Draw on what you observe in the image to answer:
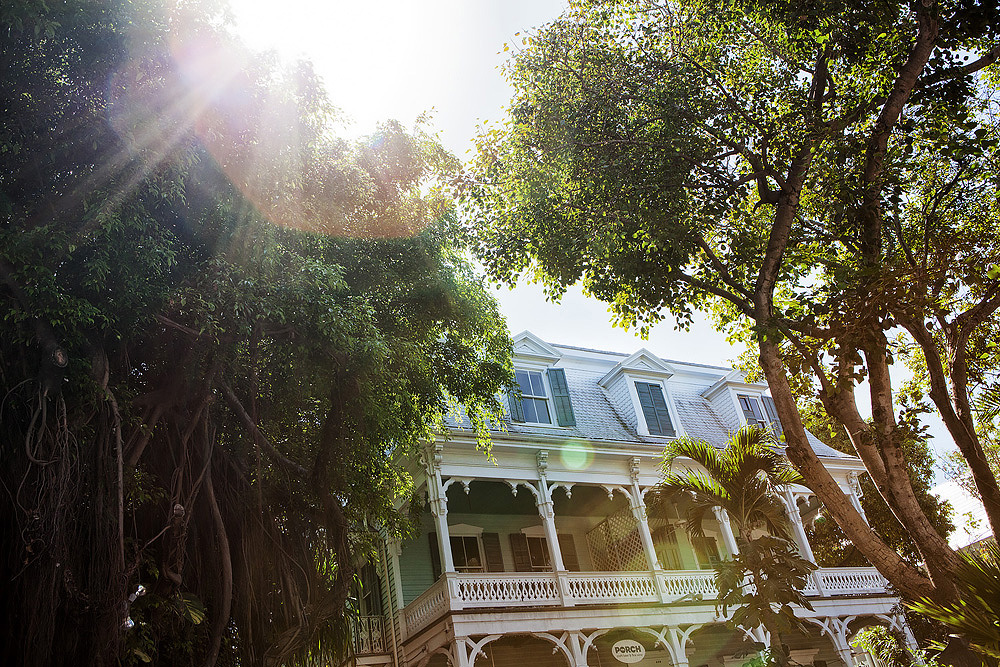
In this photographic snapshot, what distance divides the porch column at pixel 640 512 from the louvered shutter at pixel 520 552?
257 cm

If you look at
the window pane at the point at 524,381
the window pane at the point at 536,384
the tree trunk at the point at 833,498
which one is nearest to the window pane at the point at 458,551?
the window pane at the point at 524,381

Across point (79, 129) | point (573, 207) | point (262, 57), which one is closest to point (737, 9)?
point (573, 207)

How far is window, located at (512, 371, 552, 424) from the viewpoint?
1644 cm

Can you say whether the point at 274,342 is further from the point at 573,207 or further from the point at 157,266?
the point at 573,207

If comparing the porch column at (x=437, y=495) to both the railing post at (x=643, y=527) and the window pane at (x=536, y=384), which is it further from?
the railing post at (x=643, y=527)

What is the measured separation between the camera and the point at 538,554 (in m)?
16.8

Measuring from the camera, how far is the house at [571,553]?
13336mm

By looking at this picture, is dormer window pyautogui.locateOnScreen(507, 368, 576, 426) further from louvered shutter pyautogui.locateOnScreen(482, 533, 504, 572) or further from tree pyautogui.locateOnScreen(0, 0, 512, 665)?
tree pyautogui.locateOnScreen(0, 0, 512, 665)

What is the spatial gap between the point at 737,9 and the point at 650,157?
1972 millimetres

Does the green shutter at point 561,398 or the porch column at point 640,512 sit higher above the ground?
the green shutter at point 561,398

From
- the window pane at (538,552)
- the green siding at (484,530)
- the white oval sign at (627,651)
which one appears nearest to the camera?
the white oval sign at (627,651)

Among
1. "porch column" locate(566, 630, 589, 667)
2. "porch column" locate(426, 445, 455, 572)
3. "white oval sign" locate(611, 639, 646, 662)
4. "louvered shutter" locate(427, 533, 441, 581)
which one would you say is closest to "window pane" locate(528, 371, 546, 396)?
"porch column" locate(426, 445, 455, 572)

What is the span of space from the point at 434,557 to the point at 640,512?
4.59 metres

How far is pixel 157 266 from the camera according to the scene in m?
6.84
